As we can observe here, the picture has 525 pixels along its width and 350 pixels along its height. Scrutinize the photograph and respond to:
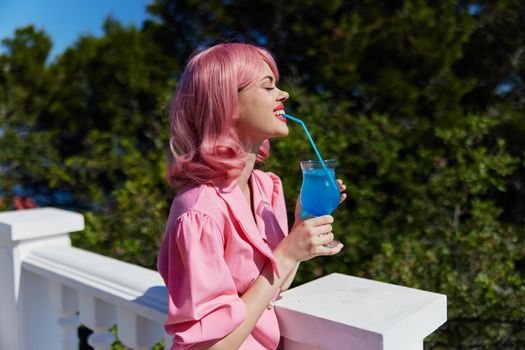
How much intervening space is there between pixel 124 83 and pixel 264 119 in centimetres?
449

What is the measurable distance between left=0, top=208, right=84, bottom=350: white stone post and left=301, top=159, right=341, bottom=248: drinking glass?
4.18 feet

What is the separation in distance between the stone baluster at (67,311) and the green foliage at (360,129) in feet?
3.50

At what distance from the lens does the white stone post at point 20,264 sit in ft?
7.36

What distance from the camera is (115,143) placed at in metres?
5.07

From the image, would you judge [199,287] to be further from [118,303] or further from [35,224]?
[35,224]

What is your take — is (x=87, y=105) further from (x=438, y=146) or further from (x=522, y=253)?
(x=522, y=253)

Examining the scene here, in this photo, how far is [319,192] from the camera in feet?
4.55

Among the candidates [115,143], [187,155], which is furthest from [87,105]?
[187,155]

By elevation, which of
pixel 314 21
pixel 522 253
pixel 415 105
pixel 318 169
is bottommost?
pixel 522 253

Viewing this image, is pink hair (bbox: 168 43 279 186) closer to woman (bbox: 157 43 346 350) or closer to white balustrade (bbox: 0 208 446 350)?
woman (bbox: 157 43 346 350)

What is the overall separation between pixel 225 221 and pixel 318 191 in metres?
0.25

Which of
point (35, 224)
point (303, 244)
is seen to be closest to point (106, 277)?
point (35, 224)

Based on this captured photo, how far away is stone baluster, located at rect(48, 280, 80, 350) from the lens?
213 centimetres

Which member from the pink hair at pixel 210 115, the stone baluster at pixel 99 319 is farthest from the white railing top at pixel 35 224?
the pink hair at pixel 210 115
